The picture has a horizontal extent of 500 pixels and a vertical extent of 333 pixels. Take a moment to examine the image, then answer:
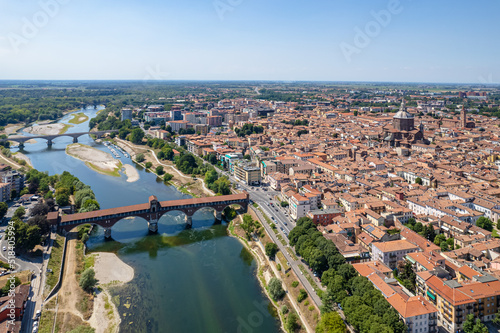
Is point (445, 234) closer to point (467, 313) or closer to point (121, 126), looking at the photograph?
point (467, 313)

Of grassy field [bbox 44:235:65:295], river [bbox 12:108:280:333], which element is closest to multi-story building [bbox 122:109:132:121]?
river [bbox 12:108:280:333]

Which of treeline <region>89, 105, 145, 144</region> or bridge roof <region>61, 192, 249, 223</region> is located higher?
treeline <region>89, 105, 145, 144</region>

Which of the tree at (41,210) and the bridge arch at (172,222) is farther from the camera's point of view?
the bridge arch at (172,222)

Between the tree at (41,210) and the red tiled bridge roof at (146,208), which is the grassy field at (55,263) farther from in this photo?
the tree at (41,210)

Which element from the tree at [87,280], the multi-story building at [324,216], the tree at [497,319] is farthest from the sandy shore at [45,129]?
the tree at [497,319]

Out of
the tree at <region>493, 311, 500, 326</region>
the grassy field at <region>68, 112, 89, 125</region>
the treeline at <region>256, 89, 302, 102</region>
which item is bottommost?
the tree at <region>493, 311, 500, 326</region>

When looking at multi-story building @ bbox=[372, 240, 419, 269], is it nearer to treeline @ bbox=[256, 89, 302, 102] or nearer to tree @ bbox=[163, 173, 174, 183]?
tree @ bbox=[163, 173, 174, 183]

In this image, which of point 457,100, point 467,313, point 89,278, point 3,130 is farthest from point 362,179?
point 457,100
